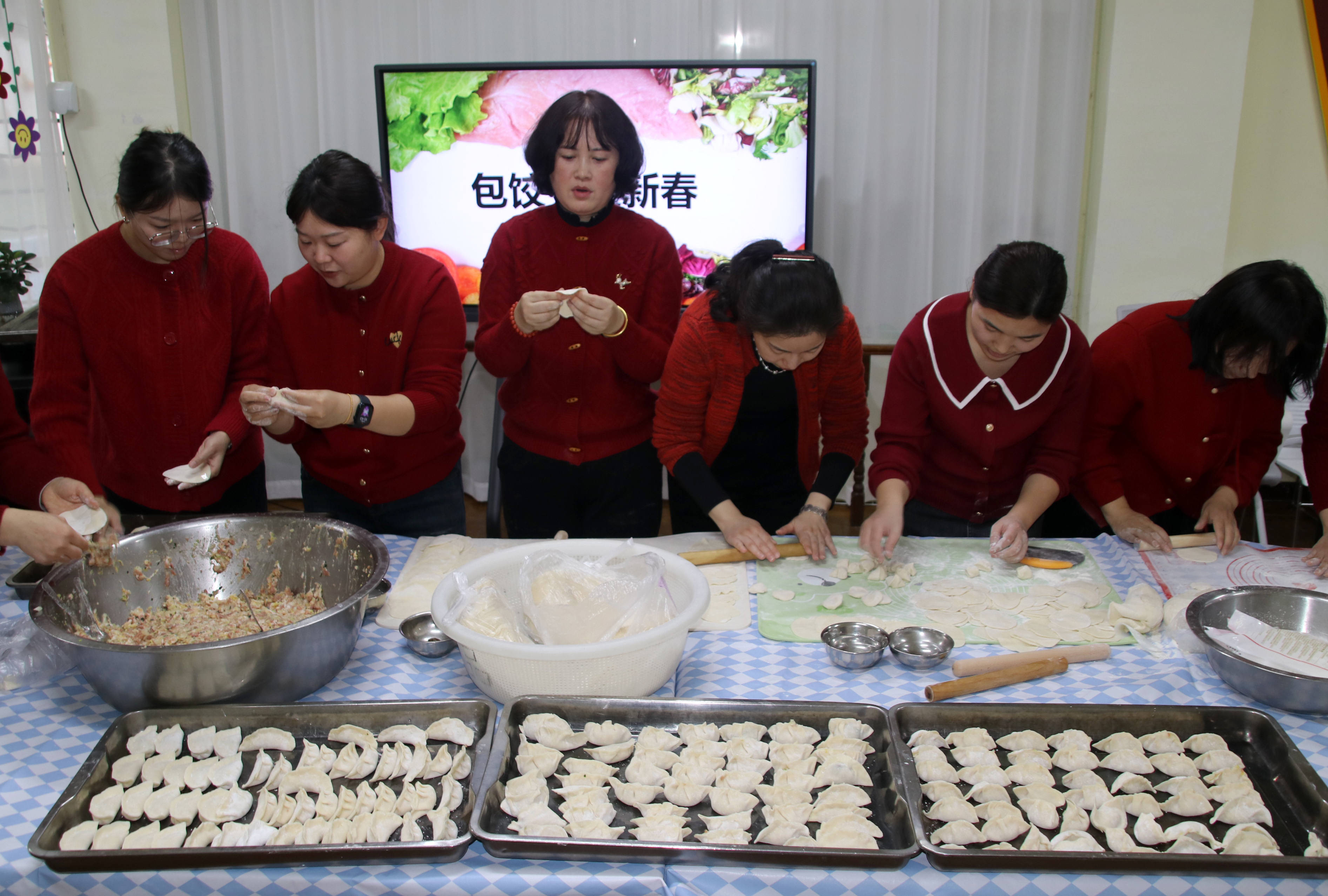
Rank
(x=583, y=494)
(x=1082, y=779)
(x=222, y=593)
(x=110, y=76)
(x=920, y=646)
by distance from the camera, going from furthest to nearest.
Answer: (x=110, y=76)
(x=583, y=494)
(x=222, y=593)
(x=920, y=646)
(x=1082, y=779)

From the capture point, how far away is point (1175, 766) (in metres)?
1.21

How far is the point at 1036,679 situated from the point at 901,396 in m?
0.76

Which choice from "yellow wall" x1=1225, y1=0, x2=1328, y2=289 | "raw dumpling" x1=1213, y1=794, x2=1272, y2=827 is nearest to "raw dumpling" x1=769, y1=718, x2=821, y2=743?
"raw dumpling" x1=1213, y1=794, x2=1272, y2=827

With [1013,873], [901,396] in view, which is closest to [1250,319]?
[901,396]

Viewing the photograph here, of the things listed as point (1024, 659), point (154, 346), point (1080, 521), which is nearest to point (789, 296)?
point (1024, 659)

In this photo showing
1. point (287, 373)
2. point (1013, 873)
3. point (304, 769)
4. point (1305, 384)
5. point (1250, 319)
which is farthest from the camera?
point (287, 373)

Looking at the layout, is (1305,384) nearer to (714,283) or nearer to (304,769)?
(714,283)

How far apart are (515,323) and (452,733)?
3.30 feet

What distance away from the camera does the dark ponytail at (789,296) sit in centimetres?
172

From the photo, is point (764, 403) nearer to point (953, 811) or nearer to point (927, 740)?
point (927, 740)

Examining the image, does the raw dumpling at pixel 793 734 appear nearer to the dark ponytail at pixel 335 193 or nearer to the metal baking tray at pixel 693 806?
the metal baking tray at pixel 693 806

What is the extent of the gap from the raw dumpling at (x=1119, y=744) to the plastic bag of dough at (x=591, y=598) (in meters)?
0.65

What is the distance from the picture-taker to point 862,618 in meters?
1.63

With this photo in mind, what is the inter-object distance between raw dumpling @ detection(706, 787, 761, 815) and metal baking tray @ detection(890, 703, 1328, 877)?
20 cm
